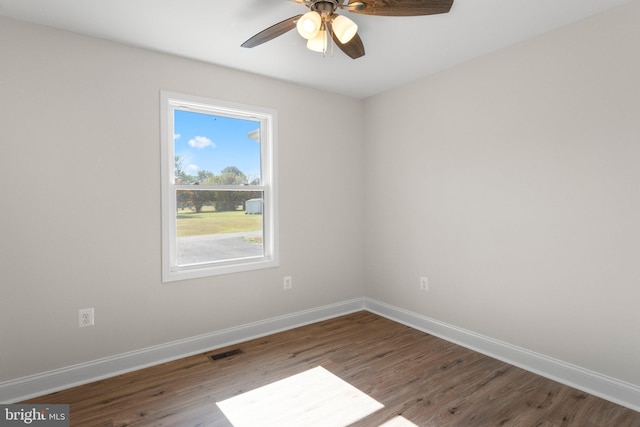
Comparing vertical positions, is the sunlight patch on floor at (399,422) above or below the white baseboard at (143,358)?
below

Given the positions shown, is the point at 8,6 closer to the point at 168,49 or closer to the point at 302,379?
the point at 168,49

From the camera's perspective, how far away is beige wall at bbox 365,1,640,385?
2.14 metres

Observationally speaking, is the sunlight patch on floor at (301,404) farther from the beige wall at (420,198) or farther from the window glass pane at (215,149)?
the window glass pane at (215,149)

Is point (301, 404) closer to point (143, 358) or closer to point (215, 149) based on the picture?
point (143, 358)

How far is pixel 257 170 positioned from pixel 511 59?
92.1 inches

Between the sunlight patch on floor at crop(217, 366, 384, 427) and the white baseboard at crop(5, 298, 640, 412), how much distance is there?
0.83 meters

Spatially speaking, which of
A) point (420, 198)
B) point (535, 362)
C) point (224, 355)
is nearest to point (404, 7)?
point (420, 198)

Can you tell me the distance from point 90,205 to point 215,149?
1.09 m

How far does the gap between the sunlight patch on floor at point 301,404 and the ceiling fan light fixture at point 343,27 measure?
219 centimetres

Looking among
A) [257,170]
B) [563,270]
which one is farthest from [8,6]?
[563,270]

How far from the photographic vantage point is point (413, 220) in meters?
3.48

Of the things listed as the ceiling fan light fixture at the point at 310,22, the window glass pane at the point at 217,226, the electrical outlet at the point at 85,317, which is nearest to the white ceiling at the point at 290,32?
the ceiling fan light fixture at the point at 310,22

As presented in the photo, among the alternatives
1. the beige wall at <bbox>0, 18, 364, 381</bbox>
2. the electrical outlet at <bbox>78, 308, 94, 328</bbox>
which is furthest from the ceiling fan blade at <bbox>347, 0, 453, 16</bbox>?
the electrical outlet at <bbox>78, 308, 94, 328</bbox>

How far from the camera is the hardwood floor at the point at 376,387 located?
79.5 inches
